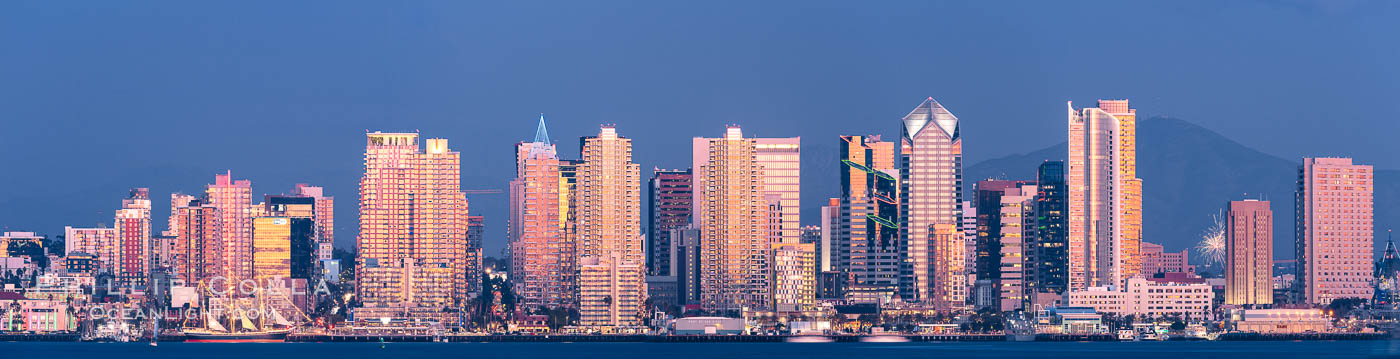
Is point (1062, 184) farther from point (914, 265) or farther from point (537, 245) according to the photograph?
point (537, 245)

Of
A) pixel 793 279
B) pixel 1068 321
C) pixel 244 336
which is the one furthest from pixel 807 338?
pixel 244 336

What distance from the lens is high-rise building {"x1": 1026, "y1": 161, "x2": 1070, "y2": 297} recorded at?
600 ft

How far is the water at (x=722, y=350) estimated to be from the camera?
5379 inches

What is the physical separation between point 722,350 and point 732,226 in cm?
3521

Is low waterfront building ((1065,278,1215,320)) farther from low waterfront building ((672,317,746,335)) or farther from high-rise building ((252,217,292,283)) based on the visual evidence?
high-rise building ((252,217,292,283))

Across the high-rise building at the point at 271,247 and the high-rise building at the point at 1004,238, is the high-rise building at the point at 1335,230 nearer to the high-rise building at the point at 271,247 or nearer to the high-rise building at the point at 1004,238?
the high-rise building at the point at 1004,238

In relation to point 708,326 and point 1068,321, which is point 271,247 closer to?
point 708,326

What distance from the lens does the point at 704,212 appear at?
184 m

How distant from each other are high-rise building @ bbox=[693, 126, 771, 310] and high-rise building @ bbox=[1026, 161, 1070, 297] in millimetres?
20690

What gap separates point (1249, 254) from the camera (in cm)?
18750

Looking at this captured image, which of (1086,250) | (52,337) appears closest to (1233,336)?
(1086,250)

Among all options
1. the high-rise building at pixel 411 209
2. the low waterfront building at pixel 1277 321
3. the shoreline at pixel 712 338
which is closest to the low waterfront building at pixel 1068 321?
the shoreline at pixel 712 338

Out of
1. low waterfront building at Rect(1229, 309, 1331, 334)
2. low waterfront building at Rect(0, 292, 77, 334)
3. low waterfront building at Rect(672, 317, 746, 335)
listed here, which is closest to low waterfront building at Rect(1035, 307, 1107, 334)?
low waterfront building at Rect(1229, 309, 1331, 334)

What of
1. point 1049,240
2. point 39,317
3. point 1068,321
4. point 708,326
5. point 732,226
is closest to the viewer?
point 708,326
